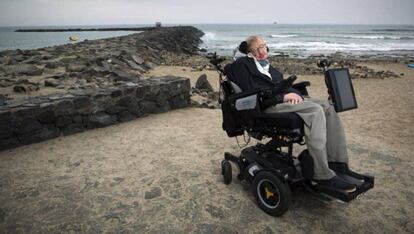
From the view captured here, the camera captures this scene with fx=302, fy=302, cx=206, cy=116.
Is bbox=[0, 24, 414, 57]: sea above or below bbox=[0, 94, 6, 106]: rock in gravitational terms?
above

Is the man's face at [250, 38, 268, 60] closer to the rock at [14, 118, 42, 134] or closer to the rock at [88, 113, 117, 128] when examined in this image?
the rock at [88, 113, 117, 128]

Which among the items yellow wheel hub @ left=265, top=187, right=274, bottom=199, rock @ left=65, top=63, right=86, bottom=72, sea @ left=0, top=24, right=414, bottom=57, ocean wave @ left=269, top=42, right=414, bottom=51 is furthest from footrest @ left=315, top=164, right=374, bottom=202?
ocean wave @ left=269, top=42, right=414, bottom=51

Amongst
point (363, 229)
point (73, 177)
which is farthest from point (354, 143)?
point (73, 177)

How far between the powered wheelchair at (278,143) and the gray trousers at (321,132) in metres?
0.07

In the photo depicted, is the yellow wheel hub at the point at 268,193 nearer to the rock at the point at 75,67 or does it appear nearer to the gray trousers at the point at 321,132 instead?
the gray trousers at the point at 321,132

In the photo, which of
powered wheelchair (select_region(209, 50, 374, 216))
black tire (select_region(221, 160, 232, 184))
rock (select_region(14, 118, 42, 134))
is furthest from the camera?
rock (select_region(14, 118, 42, 134))

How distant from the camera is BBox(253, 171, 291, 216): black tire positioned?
2.87 meters

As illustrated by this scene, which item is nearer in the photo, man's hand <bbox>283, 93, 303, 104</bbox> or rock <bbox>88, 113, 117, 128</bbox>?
man's hand <bbox>283, 93, 303, 104</bbox>

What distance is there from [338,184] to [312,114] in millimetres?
683

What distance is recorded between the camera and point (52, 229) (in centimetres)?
289

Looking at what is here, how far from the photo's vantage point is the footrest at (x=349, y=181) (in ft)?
8.86

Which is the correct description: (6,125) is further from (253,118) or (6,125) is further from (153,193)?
(253,118)

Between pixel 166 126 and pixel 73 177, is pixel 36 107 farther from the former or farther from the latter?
pixel 166 126

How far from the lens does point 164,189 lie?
12.0ft
